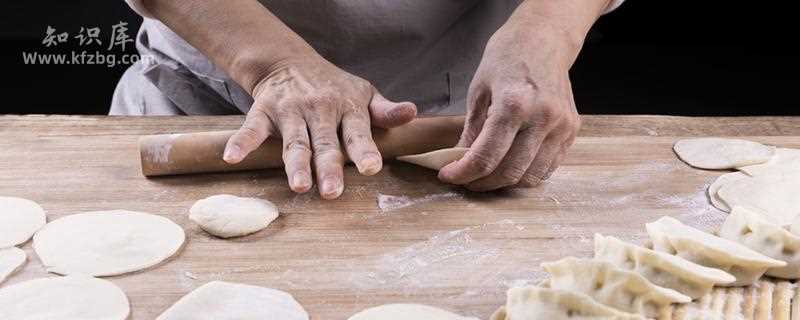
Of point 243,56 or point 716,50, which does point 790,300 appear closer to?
point 243,56

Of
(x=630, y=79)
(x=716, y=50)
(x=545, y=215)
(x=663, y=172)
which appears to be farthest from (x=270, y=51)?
(x=716, y=50)

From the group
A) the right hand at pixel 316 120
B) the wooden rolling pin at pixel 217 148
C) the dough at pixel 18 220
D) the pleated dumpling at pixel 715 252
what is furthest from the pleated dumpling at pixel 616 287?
the dough at pixel 18 220

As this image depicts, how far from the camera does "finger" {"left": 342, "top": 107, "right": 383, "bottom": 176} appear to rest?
1807mm

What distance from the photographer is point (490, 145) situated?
1826 mm

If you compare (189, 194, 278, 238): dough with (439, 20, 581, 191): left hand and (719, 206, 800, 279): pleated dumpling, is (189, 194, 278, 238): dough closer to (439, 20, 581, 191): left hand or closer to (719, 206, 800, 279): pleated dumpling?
(439, 20, 581, 191): left hand

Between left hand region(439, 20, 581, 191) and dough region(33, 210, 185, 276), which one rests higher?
left hand region(439, 20, 581, 191)

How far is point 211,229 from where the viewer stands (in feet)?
5.59

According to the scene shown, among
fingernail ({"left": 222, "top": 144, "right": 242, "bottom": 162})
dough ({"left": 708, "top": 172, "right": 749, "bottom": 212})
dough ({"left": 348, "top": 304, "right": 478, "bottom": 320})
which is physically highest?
fingernail ({"left": 222, "top": 144, "right": 242, "bottom": 162})

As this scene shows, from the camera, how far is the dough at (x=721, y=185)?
1901 mm

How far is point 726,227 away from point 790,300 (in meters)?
0.21

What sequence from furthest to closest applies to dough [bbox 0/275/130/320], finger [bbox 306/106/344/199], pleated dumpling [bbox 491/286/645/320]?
finger [bbox 306/106/344/199] → dough [bbox 0/275/130/320] → pleated dumpling [bbox 491/286/645/320]

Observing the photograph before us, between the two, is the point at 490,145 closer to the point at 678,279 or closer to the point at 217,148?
the point at 678,279

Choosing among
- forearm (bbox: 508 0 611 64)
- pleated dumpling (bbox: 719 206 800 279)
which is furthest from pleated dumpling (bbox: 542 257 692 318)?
forearm (bbox: 508 0 611 64)

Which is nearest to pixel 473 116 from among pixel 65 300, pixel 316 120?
pixel 316 120
